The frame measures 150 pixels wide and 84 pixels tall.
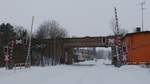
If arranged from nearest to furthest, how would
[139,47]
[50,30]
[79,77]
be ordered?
[79,77] < [139,47] < [50,30]

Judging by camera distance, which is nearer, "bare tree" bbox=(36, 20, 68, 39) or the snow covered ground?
the snow covered ground

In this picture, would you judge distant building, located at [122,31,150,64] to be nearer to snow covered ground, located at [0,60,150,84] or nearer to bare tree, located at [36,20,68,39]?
snow covered ground, located at [0,60,150,84]

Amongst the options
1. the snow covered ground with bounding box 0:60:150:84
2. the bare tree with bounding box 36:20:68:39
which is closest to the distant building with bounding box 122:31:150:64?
the snow covered ground with bounding box 0:60:150:84

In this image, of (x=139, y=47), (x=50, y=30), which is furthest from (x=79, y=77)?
(x=50, y=30)

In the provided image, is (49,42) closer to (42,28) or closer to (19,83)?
(42,28)

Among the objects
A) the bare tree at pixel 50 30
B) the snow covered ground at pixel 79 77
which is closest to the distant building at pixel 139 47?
Result: the snow covered ground at pixel 79 77

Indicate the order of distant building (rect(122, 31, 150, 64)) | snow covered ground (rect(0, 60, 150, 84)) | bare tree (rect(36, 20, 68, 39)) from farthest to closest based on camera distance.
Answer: bare tree (rect(36, 20, 68, 39)) < distant building (rect(122, 31, 150, 64)) < snow covered ground (rect(0, 60, 150, 84))

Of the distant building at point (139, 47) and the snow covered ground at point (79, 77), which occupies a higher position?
the distant building at point (139, 47)

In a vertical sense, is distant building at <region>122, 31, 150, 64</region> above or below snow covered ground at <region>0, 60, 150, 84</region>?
above

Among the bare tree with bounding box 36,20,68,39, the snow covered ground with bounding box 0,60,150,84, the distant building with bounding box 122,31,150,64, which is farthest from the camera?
the bare tree with bounding box 36,20,68,39

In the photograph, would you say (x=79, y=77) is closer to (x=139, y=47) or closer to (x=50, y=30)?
(x=139, y=47)

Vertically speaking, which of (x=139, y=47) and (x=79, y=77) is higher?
(x=139, y=47)

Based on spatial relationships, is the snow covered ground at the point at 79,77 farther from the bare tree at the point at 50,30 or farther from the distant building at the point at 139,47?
the bare tree at the point at 50,30

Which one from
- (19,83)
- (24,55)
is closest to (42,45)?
(24,55)
